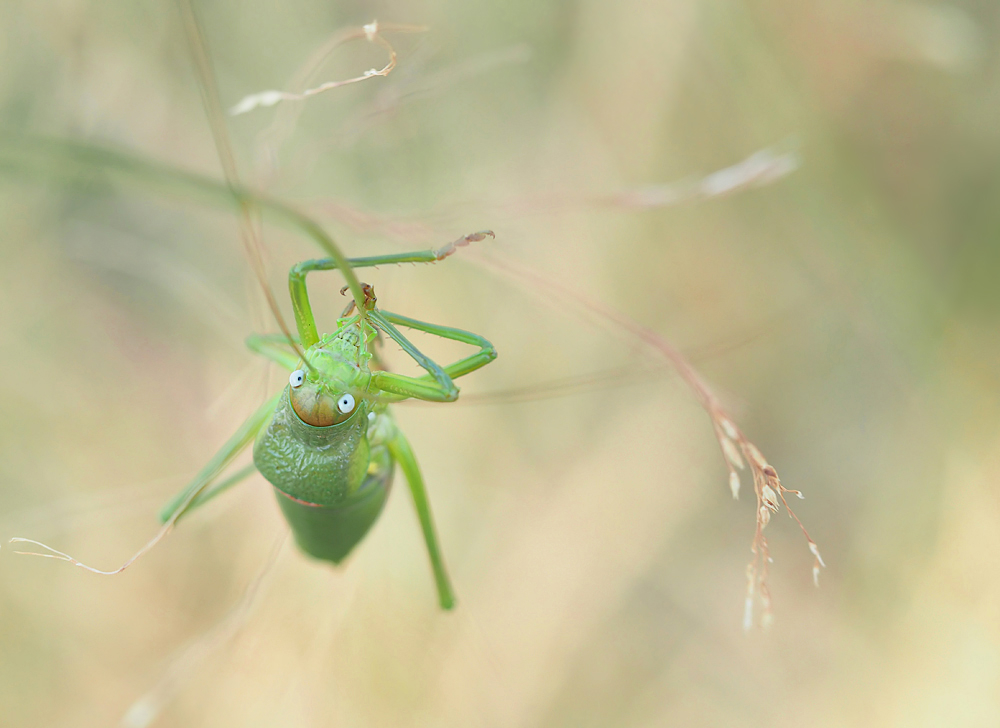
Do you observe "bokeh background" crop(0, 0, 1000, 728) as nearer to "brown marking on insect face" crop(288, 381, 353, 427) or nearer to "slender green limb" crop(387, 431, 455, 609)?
"slender green limb" crop(387, 431, 455, 609)

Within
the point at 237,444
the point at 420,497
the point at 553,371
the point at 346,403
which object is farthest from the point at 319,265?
the point at 553,371

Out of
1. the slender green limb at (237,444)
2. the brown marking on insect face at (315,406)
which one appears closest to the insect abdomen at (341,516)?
the slender green limb at (237,444)

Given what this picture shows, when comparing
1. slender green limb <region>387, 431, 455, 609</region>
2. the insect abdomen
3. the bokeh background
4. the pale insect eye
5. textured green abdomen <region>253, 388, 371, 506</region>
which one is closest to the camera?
the pale insect eye

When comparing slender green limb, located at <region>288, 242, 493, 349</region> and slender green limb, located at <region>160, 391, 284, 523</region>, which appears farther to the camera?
slender green limb, located at <region>160, 391, 284, 523</region>

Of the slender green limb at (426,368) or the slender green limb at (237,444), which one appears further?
the slender green limb at (237,444)

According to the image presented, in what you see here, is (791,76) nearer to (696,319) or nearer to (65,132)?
(696,319)

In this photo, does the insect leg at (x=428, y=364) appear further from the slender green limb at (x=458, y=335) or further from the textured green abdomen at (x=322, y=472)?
the textured green abdomen at (x=322, y=472)

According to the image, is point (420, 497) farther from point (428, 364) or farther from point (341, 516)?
point (428, 364)

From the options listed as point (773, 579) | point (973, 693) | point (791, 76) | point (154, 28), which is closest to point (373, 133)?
point (154, 28)

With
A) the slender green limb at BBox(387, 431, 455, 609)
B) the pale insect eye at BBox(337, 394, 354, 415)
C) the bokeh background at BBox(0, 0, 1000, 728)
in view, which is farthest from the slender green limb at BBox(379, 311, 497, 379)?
the bokeh background at BBox(0, 0, 1000, 728)
